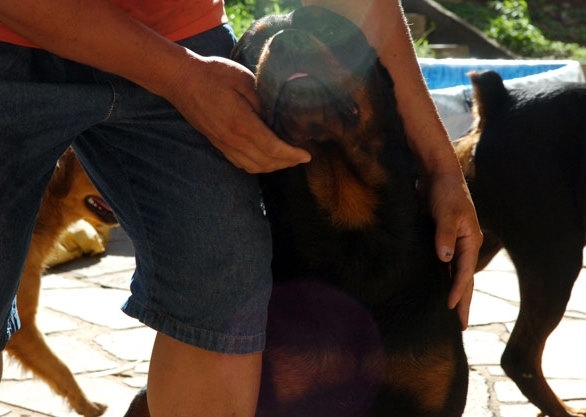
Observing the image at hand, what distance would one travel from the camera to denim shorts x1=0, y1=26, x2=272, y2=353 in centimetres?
183

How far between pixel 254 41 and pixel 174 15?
292 millimetres

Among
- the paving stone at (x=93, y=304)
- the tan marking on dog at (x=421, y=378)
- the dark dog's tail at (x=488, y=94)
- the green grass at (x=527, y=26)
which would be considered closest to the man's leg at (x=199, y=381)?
the tan marking on dog at (x=421, y=378)

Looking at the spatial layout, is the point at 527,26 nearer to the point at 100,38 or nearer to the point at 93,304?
the point at 93,304

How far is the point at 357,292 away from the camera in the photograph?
2.39 metres

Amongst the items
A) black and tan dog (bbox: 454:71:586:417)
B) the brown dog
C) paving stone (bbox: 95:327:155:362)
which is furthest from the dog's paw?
black and tan dog (bbox: 454:71:586:417)

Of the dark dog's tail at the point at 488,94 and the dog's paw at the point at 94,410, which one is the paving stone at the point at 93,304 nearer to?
the dog's paw at the point at 94,410

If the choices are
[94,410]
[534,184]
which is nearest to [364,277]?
[534,184]

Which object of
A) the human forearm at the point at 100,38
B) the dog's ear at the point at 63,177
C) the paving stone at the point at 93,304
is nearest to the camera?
the human forearm at the point at 100,38

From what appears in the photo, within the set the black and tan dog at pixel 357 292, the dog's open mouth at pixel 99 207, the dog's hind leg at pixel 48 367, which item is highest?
the black and tan dog at pixel 357 292

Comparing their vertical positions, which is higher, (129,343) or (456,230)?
(456,230)

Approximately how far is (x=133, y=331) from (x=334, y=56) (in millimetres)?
2937

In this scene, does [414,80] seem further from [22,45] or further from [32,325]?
[32,325]

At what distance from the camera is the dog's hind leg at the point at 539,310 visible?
332cm

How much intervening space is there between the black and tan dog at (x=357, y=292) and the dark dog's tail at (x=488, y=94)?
1.14m
